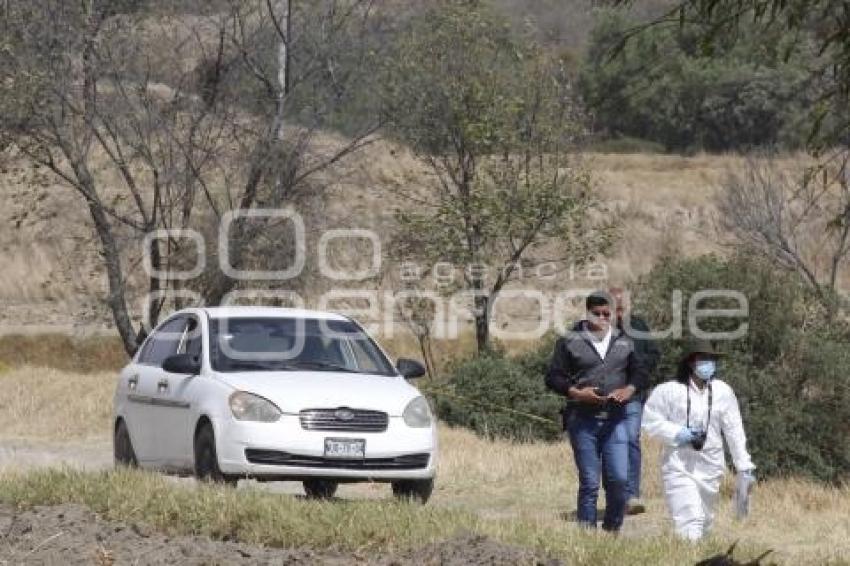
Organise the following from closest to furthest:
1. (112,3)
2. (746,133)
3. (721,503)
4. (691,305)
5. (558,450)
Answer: (721,503)
(558,450)
(691,305)
(112,3)
(746,133)

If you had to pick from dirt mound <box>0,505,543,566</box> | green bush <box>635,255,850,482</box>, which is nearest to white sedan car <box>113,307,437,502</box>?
dirt mound <box>0,505,543,566</box>

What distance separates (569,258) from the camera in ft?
104

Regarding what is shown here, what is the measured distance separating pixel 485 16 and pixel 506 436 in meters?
9.62

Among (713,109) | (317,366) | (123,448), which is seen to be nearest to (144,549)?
(317,366)

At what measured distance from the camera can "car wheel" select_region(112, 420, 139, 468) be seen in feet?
48.4

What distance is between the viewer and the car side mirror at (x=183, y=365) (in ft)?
45.0

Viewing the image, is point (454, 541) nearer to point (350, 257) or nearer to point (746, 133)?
point (350, 257)

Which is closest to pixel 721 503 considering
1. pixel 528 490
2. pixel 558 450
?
pixel 528 490

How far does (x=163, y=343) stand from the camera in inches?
589

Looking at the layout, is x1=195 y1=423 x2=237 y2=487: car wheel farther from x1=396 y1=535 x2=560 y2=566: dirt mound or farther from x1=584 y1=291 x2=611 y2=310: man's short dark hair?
x1=396 y1=535 x2=560 y2=566: dirt mound

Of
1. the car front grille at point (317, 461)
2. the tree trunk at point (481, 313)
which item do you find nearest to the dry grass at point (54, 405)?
the tree trunk at point (481, 313)

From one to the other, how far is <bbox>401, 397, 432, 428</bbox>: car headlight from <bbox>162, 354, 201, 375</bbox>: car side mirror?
177 cm

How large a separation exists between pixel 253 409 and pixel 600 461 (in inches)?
105

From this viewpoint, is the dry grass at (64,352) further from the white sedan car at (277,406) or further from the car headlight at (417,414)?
the car headlight at (417,414)
